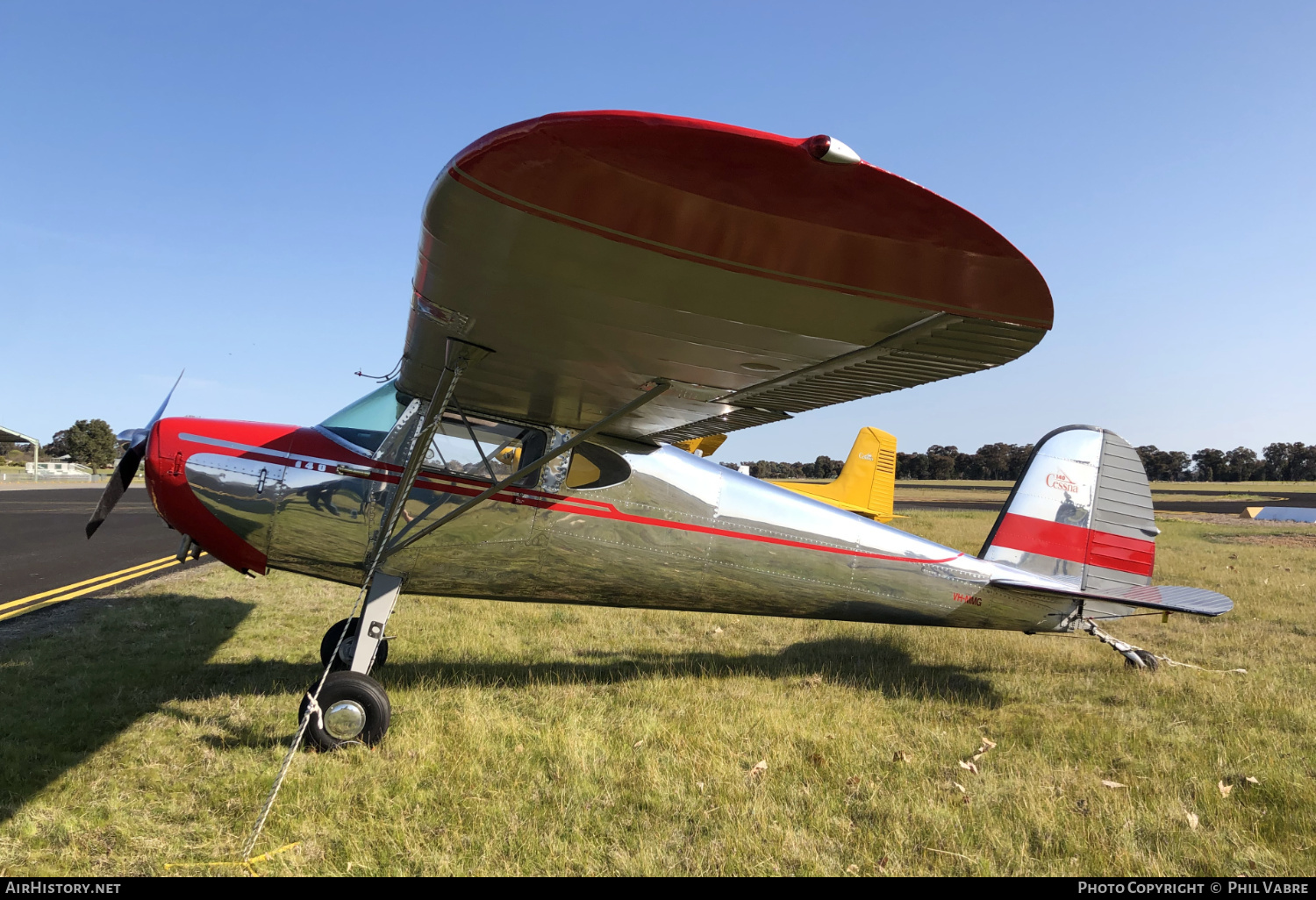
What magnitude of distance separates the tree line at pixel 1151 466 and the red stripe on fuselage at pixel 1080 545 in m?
87.4

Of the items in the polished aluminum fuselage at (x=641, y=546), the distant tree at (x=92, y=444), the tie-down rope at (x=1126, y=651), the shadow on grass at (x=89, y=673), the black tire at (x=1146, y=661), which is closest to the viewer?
the shadow on grass at (x=89, y=673)

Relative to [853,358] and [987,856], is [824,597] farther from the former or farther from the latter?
[853,358]

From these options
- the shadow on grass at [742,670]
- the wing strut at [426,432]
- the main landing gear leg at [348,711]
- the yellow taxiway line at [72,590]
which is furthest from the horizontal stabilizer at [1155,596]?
the yellow taxiway line at [72,590]

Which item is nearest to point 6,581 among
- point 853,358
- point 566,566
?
point 566,566

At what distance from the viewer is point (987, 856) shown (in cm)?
Result: 291

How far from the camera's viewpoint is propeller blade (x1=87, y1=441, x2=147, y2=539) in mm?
4746

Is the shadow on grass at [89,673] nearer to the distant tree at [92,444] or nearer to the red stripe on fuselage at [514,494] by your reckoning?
the red stripe on fuselage at [514,494]

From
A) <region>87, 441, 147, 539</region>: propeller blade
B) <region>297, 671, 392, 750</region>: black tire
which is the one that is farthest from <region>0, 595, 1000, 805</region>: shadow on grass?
<region>87, 441, 147, 539</region>: propeller blade

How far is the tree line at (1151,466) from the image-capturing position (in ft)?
328

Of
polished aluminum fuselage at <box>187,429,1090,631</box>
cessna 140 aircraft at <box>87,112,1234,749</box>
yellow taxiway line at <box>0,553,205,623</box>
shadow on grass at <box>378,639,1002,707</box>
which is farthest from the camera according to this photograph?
yellow taxiway line at <box>0,553,205,623</box>

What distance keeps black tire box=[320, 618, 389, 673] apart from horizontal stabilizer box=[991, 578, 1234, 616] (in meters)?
4.75

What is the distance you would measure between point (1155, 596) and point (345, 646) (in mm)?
5951

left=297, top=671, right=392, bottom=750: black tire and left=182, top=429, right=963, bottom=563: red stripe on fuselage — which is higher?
left=182, top=429, right=963, bottom=563: red stripe on fuselage

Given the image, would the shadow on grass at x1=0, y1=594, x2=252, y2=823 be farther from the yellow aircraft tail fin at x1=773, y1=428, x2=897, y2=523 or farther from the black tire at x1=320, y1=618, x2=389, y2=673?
the yellow aircraft tail fin at x1=773, y1=428, x2=897, y2=523
